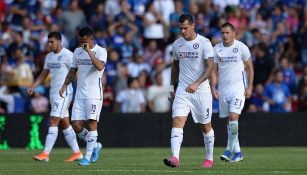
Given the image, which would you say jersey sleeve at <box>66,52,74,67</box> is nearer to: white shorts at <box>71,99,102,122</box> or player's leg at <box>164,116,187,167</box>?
white shorts at <box>71,99,102,122</box>

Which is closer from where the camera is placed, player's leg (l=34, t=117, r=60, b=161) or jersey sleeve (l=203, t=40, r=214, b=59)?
jersey sleeve (l=203, t=40, r=214, b=59)

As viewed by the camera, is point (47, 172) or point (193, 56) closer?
point (47, 172)

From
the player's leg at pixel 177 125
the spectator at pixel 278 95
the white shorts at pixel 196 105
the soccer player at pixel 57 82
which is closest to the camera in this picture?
the player's leg at pixel 177 125

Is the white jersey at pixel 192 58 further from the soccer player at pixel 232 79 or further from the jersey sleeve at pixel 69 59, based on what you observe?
the jersey sleeve at pixel 69 59

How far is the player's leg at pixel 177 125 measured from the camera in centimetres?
1648

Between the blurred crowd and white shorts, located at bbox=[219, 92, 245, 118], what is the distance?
7.31 meters

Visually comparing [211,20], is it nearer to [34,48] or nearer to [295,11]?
[295,11]

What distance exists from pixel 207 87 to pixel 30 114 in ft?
36.6

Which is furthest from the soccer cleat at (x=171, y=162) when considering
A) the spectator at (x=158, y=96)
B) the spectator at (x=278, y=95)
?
the spectator at (x=278, y=95)

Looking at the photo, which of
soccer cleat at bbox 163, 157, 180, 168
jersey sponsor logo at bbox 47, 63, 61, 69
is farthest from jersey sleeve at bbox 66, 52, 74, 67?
soccer cleat at bbox 163, 157, 180, 168

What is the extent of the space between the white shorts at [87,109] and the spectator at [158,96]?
374 inches

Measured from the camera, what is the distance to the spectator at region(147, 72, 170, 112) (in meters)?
28.0

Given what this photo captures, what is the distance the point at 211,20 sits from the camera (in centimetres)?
3005

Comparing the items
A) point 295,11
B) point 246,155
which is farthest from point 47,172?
point 295,11
